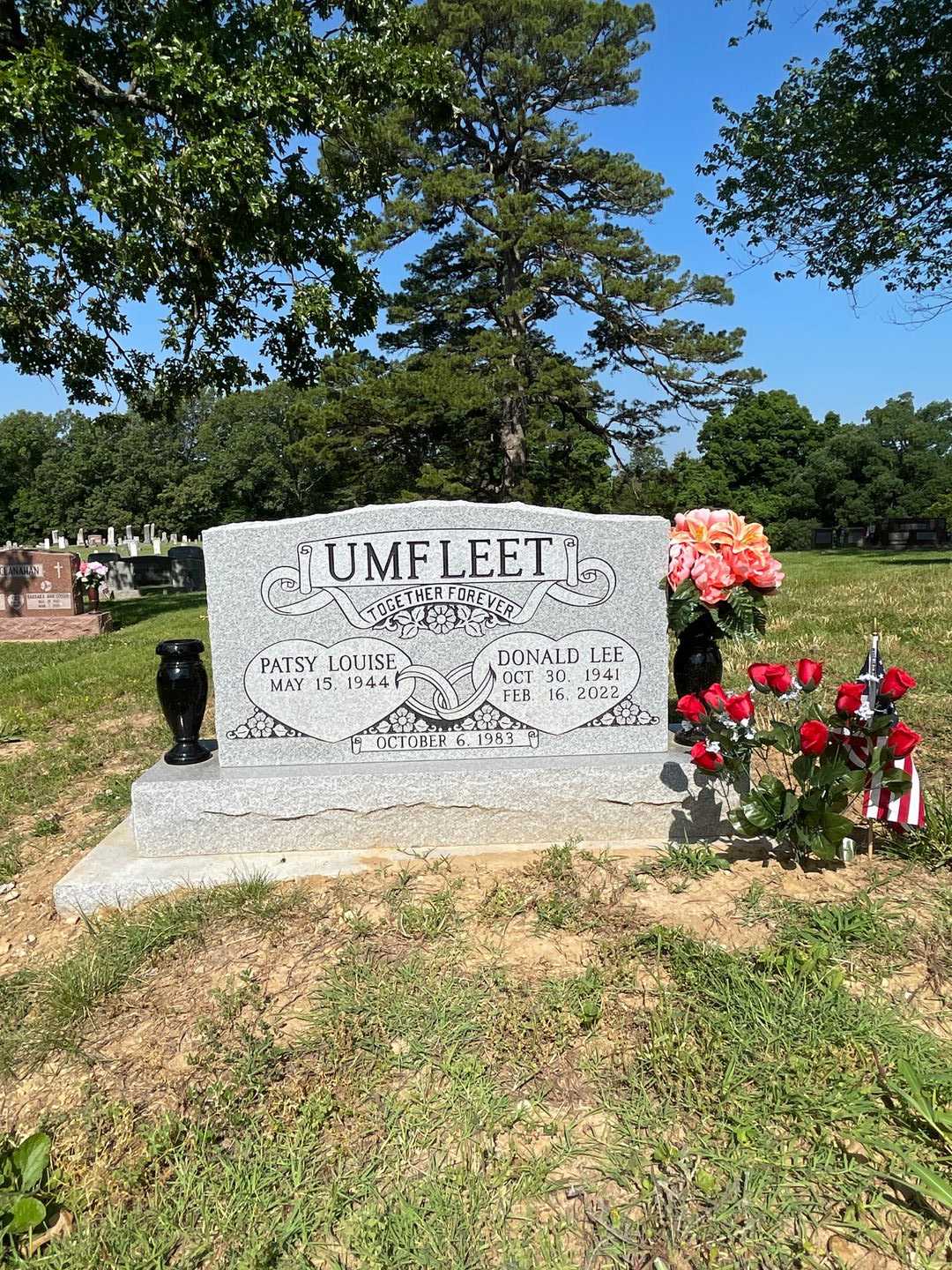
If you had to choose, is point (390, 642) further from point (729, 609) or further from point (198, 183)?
point (198, 183)

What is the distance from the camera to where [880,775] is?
2764 mm

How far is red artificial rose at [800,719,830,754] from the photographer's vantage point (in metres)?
2.65

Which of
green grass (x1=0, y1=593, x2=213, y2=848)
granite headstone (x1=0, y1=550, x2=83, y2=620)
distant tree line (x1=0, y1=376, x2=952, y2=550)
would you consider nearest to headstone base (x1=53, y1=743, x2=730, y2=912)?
green grass (x1=0, y1=593, x2=213, y2=848)

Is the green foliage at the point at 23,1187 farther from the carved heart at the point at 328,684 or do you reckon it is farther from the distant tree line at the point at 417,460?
the distant tree line at the point at 417,460

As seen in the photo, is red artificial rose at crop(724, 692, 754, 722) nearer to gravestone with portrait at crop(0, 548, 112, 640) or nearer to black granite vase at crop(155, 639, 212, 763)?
black granite vase at crop(155, 639, 212, 763)

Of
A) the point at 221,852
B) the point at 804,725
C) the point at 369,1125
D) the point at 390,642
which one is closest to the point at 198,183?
the point at 390,642

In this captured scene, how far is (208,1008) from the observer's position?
231 centimetres

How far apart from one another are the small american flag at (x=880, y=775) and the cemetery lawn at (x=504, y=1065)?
0.21 meters

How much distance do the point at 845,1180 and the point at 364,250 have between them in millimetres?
17877

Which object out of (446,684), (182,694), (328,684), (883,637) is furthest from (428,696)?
(883,637)

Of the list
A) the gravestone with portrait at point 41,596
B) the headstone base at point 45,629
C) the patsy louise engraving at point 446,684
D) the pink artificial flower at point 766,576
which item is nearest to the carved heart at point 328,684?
the patsy louise engraving at point 446,684

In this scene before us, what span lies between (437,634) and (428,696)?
0.29 metres

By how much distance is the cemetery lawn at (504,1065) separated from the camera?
159cm

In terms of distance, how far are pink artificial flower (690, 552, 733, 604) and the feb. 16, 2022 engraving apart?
0.19m
